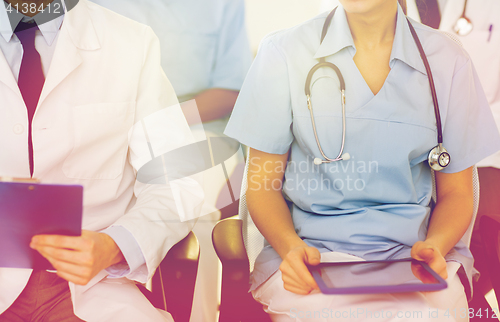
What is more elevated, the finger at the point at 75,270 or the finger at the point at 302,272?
the finger at the point at 75,270

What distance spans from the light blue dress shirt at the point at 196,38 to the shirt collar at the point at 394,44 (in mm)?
472

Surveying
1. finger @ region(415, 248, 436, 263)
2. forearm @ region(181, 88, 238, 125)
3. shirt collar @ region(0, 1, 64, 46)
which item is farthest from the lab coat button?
finger @ region(415, 248, 436, 263)

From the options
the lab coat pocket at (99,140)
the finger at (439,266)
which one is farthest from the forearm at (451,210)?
the lab coat pocket at (99,140)

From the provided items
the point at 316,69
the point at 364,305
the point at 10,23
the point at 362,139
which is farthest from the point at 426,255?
the point at 10,23

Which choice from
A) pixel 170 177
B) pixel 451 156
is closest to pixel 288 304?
pixel 170 177

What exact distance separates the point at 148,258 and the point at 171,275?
2.2 inches

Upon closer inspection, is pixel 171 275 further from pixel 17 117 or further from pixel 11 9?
pixel 11 9

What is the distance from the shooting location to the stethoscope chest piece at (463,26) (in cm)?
130

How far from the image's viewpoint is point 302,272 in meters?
0.70

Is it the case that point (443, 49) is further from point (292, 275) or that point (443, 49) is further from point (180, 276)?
point (180, 276)

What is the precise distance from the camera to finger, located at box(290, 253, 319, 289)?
69cm

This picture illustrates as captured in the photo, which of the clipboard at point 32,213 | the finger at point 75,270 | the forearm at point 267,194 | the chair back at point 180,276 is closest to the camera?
the clipboard at point 32,213

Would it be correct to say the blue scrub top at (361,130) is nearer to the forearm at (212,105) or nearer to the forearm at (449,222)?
the forearm at (449,222)

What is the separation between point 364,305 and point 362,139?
0.34 meters
